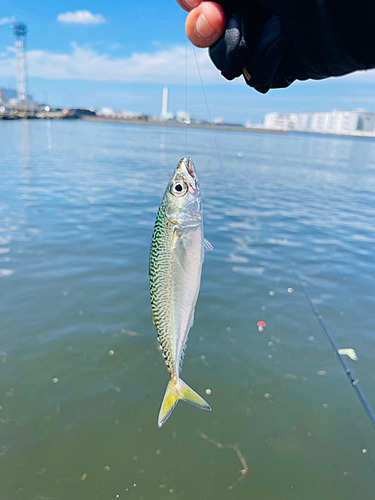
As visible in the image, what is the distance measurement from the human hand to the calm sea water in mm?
4303

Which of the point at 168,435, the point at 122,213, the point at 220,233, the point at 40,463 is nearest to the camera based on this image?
the point at 40,463

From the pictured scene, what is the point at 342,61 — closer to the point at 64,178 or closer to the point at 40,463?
the point at 40,463

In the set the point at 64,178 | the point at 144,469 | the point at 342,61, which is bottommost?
the point at 144,469

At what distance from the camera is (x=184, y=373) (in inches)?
213

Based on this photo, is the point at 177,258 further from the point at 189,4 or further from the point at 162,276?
the point at 189,4

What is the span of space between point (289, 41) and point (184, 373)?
15.3 feet

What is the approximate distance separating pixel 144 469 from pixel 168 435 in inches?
20.2

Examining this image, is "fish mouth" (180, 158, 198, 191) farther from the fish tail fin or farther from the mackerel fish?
the fish tail fin

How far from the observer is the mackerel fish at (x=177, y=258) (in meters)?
2.46

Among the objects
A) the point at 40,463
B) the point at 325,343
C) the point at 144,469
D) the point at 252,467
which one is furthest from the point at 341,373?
the point at 40,463

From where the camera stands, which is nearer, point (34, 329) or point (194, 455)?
point (194, 455)

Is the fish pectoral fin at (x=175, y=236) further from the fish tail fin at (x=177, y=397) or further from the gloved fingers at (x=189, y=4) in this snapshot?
the gloved fingers at (x=189, y=4)

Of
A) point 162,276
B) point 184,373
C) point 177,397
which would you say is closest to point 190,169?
point 162,276

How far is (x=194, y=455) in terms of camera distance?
4172mm
